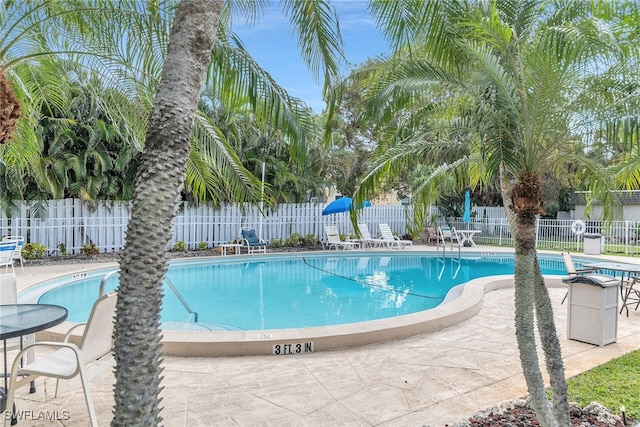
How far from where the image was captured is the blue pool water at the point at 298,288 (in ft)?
26.8

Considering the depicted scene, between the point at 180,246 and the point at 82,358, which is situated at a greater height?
the point at 82,358

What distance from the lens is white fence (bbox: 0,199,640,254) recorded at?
45.6ft

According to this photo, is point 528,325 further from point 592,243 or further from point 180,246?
point 592,243

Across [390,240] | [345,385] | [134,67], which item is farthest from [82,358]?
[390,240]

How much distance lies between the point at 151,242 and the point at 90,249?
45.9ft

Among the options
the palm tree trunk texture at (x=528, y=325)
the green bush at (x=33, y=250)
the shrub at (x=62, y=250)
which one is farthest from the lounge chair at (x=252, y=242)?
the palm tree trunk texture at (x=528, y=325)

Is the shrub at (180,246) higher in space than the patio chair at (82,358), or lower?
lower

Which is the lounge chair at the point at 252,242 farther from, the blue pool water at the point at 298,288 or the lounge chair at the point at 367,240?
the lounge chair at the point at 367,240

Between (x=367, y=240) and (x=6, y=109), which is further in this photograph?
(x=367, y=240)

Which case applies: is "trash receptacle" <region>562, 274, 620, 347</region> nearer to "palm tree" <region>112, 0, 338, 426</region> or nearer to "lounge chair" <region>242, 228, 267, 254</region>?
"palm tree" <region>112, 0, 338, 426</region>

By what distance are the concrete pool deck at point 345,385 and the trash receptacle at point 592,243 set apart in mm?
11829

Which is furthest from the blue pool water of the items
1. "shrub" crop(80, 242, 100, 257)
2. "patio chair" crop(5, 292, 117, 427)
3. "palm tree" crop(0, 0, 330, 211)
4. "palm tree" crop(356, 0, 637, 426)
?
"palm tree" crop(356, 0, 637, 426)

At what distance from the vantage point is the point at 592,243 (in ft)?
53.7

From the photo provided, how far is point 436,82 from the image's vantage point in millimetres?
4211
